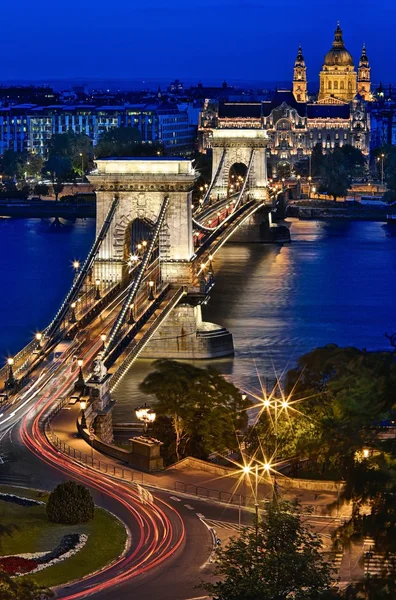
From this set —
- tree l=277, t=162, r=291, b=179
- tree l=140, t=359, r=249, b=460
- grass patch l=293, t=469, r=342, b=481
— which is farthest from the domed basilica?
grass patch l=293, t=469, r=342, b=481

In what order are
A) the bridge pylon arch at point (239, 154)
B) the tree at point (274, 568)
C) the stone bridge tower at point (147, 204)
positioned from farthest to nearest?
the bridge pylon arch at point (239, 154), the stone bridge tower at point (147, 204), the tree at point (274, 568)

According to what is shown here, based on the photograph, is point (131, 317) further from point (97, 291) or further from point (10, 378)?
point (10, 378)

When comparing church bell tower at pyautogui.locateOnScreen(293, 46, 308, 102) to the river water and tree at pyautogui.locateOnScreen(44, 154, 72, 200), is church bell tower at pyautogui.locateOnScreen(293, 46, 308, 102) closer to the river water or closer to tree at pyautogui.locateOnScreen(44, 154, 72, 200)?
A: tree at pyautogui.locateOnScreen(44, 154, 72, 200)

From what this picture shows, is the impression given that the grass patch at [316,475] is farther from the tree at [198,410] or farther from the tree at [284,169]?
the tree at [284,169]

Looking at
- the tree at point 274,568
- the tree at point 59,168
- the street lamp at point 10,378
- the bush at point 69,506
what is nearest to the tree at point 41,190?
the tree at point 59,168

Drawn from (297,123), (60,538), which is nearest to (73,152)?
(297,123)

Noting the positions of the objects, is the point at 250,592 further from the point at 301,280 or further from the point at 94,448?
the point at 301,280

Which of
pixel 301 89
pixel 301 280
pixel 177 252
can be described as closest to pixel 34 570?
pixel 177 252
